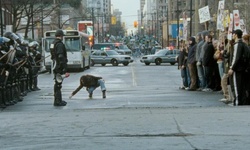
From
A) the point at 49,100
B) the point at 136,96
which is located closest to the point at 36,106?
the point at 49,100

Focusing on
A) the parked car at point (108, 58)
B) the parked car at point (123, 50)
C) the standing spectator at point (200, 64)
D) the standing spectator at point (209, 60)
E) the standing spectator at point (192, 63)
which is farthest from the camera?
the parked car at point (123, 50)

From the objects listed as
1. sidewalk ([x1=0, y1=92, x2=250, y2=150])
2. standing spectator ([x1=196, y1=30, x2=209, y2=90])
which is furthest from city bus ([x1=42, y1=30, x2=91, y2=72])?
sidewalk ([x1=0, y1=92, x2=250, y2=150])

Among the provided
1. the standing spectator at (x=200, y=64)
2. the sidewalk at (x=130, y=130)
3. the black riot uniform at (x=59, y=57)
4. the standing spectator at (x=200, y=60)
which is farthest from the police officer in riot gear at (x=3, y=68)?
the standing spectator at (x=200, y=64)

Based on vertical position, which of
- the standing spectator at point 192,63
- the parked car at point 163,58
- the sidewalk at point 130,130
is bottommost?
the parked car at point 163,58

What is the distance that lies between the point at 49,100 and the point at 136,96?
2907 mm

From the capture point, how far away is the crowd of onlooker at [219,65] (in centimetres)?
1525

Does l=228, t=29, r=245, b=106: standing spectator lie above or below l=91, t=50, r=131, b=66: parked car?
above

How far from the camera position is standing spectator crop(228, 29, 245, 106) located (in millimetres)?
15078

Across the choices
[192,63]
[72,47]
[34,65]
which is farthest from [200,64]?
[72,47]

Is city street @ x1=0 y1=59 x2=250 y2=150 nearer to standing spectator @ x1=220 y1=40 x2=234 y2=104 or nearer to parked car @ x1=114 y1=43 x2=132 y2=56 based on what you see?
standing spectator @ x1=220 y1=40 x2=234 y2=104

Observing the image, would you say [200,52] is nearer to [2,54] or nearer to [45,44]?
[2,54]

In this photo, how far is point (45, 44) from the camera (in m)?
43.0

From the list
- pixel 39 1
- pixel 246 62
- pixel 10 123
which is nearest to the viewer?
pixel 10 123

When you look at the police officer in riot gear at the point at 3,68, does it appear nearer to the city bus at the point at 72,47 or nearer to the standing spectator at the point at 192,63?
the standing spectator at the point at 192,63
